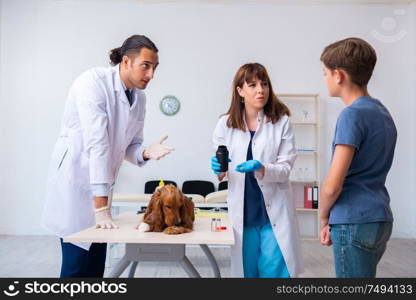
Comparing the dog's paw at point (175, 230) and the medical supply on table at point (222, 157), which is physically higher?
the medical supply on table at point (222, 157)

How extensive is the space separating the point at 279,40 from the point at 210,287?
4842mm

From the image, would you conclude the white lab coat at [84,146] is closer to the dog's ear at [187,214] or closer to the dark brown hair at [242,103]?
the dog's ear at [187,214]

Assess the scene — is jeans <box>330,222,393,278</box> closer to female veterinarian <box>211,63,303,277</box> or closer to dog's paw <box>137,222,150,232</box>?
female veterinarian <box>211,63,303,277</box>

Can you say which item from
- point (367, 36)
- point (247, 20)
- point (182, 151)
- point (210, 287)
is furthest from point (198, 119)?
point (210, 287)

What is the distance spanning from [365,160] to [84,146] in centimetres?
113

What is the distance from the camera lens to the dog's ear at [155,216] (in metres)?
1.54

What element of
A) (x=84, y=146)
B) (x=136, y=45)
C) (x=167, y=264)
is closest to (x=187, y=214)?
(x=84, y=146)

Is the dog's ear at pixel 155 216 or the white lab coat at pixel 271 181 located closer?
the dog's ear at pixel 155 216

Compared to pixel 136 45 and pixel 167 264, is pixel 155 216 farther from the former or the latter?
pixel 167 264

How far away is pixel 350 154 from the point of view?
1198 mm

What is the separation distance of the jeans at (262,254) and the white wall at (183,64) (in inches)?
147

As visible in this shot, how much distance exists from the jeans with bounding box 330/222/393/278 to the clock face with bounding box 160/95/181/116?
14.8 ft

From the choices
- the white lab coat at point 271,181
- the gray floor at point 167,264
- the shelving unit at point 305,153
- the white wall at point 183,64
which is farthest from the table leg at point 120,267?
the shelving unit at point 305,153

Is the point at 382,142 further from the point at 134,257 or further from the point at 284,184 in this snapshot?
the point at 134,257
